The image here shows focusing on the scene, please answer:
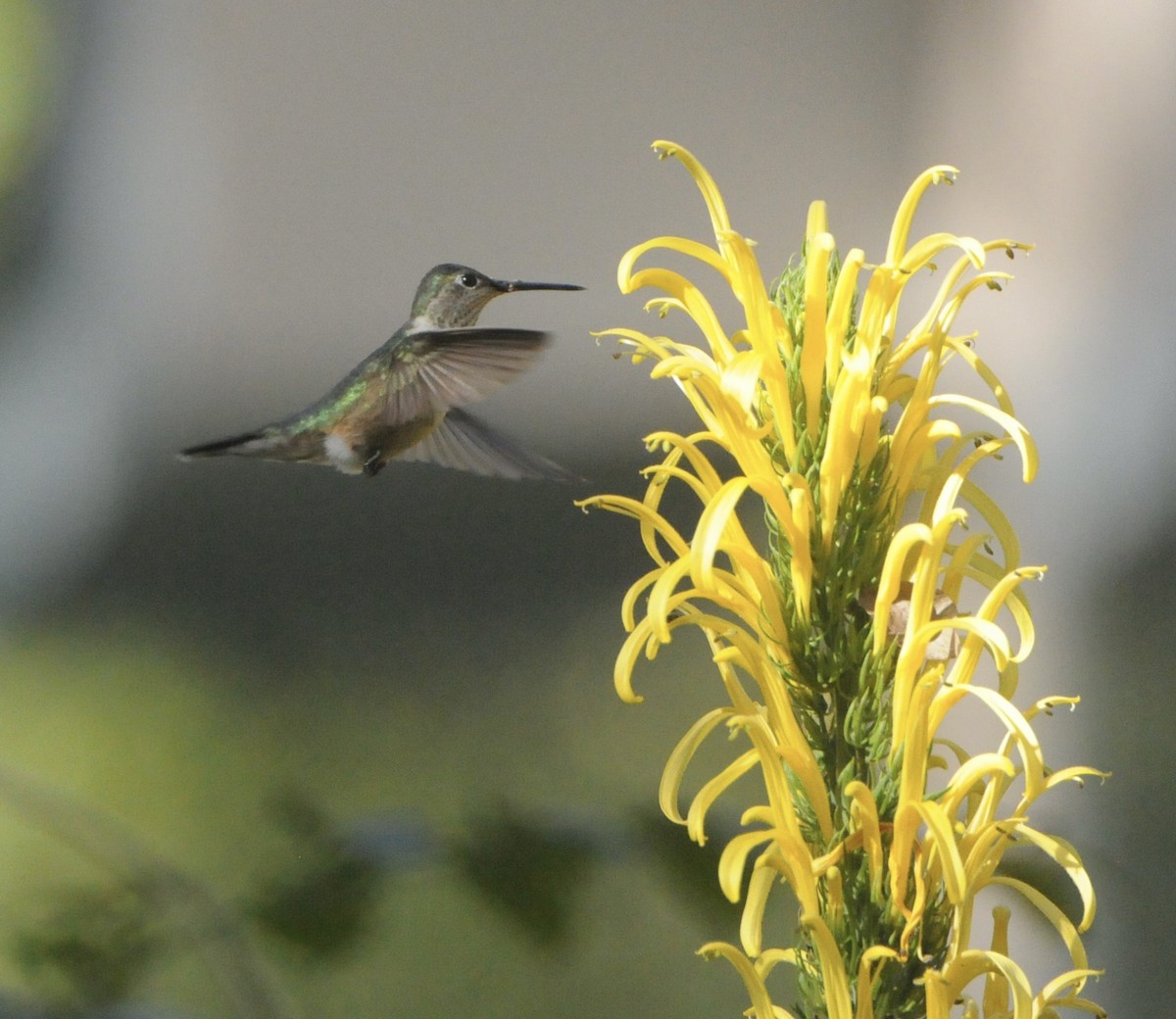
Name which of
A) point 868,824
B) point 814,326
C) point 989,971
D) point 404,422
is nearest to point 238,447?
point 404,422

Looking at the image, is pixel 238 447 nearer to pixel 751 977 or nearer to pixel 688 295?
pixel 688 295

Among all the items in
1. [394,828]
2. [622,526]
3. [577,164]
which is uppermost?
[577,164]

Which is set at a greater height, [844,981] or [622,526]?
[622,526]

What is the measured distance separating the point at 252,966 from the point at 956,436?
3.75 ft

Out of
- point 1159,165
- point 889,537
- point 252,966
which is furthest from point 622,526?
point 1159,165

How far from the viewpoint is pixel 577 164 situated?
1623 millimetres

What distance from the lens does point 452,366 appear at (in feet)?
4.33

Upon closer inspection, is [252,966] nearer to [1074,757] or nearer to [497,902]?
[497,902]

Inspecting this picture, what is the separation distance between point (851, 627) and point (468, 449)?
0.61 m

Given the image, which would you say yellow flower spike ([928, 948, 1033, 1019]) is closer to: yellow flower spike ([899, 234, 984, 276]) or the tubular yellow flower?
the tubular yellow flower

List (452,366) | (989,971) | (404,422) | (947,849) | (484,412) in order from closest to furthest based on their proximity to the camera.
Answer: (947,849)
(989,971)
(452,366)
(404,422)
(484,412)

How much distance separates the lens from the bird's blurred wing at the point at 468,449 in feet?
4.91

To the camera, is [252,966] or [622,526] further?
[622,526]

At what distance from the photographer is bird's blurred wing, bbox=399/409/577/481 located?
1495mm
